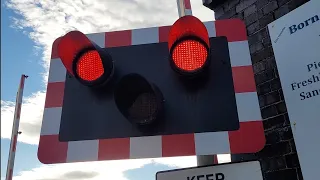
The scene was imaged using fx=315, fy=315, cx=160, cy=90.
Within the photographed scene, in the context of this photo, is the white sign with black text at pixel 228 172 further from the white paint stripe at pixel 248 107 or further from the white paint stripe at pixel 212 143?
the white paint stripe at pixel 248 107

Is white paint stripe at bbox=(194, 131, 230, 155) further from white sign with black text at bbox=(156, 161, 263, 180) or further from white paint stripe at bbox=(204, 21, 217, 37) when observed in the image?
white paint stripe at bbox=(204, 21, 217, 37)

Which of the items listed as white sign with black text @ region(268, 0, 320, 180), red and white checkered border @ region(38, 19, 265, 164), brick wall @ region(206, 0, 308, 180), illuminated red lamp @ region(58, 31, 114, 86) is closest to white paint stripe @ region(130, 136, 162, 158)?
red and white checkered border @ region(38, 19, 265, 164)

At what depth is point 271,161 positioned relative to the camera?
2.45 metres

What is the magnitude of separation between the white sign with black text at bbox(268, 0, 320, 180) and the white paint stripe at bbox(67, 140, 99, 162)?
1400mm

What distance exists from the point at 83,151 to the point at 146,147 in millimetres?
322

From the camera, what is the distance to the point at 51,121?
1681mm

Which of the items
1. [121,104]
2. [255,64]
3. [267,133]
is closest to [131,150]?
[121,104]

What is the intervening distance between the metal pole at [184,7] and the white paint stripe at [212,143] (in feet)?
2.33

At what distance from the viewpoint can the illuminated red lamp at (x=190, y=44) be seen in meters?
1.36

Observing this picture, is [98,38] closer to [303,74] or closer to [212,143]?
[212,143]

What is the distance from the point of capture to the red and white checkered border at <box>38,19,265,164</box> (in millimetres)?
1502

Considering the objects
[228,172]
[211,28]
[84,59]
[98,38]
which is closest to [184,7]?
[211,28]

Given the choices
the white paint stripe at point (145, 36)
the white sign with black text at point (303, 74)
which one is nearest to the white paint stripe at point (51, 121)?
the white paint stripe at point (145, 36)

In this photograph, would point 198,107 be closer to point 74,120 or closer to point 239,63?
point 239,63
